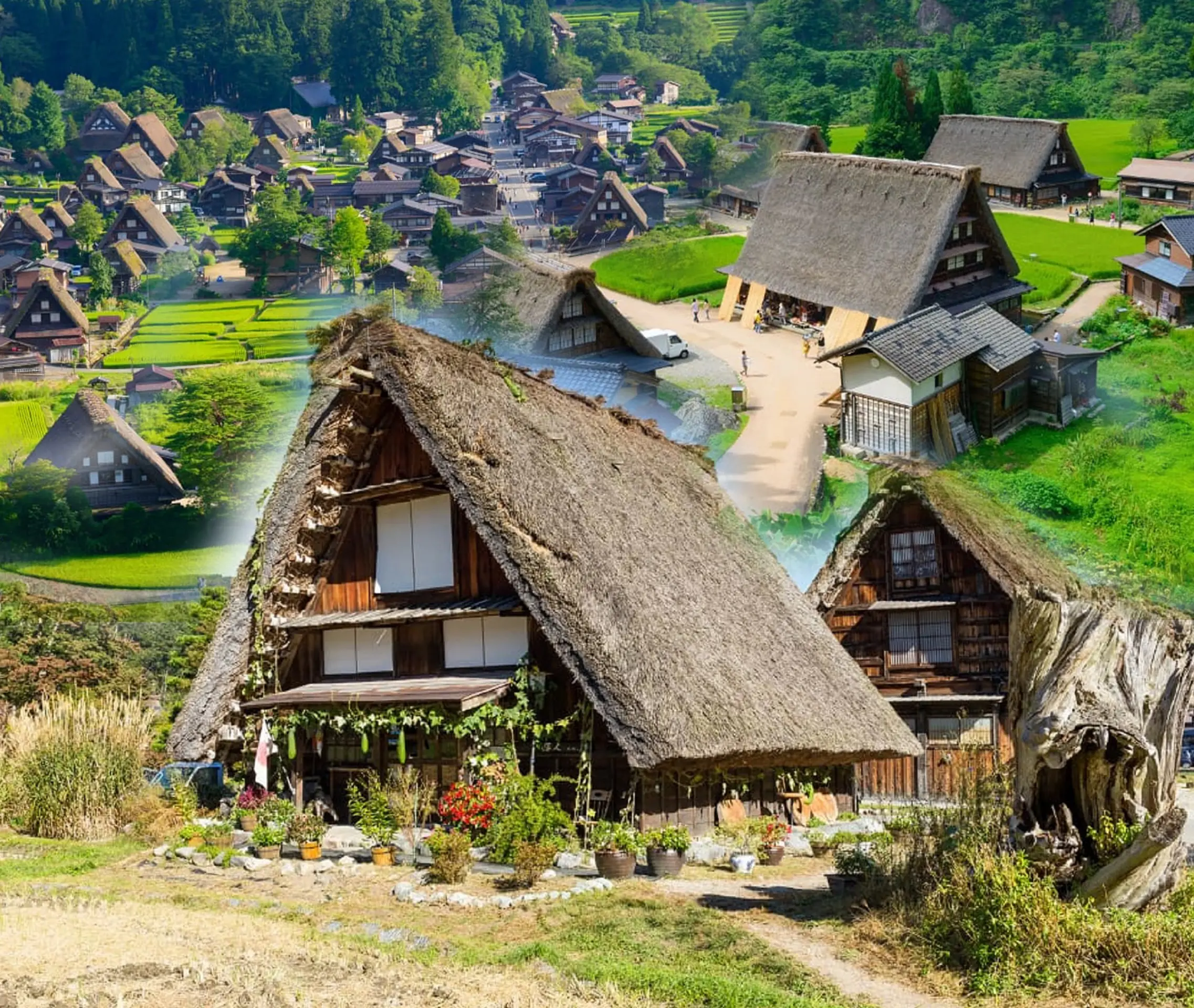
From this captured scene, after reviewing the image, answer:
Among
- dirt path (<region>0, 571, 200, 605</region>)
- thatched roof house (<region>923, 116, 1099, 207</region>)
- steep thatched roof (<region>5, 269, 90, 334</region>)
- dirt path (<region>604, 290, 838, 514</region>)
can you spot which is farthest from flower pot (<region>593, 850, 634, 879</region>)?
steep thatched roof (<region>5, 269, 90, 334</region>)

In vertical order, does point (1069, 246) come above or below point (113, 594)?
above

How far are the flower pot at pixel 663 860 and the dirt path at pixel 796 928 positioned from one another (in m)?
0.16

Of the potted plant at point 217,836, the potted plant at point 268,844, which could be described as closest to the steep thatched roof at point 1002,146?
the potted plant at point 268,844

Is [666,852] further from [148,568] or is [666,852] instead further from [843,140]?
[148,568]

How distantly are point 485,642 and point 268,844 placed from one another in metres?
3.40

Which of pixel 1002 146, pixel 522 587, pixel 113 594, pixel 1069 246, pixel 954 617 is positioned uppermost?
pixel 1002 146

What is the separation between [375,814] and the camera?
1767cm

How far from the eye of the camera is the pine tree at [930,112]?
19.9 metres

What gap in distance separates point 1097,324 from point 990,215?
1.91 metres

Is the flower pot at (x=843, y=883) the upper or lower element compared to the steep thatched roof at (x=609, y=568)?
lower

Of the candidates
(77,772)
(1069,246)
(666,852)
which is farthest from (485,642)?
(1069,246)

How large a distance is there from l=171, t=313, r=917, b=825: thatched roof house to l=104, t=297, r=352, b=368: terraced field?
83.3 feet

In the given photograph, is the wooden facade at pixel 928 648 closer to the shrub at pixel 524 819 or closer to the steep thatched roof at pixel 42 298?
the shrub at pixel 524 819

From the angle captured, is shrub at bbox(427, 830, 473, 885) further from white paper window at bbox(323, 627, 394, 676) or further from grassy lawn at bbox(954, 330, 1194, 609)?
grassy lawn at bbox(954, 330, 1194, 609)
